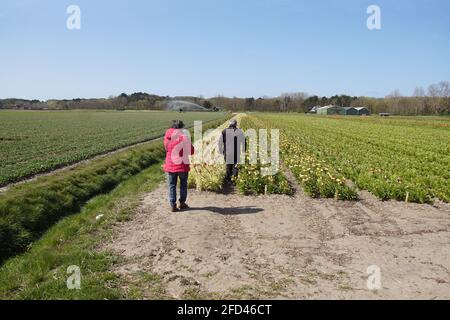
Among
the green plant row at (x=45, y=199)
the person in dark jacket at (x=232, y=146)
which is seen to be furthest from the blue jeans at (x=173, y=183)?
the person in dark jacket at (x=232, y=146)

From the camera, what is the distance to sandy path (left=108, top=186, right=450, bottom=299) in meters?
5.32

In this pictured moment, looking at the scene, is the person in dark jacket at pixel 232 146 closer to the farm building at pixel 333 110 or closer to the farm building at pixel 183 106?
the farm building at pixel 333 110

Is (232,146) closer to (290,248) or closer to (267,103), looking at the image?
(290,248)

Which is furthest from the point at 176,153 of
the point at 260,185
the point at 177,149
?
the point at 260,185

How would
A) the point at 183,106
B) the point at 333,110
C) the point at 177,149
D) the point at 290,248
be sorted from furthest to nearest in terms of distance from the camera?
the point at 183,106 → the point at 333,110 → the point at 177,149 → the point at 290,248

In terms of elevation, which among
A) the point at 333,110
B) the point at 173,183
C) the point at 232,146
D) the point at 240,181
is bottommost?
the point at 240,181

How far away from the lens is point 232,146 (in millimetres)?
12055

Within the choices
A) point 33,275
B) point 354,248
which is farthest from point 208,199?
point 33,275

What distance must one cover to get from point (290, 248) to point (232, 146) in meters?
5.71

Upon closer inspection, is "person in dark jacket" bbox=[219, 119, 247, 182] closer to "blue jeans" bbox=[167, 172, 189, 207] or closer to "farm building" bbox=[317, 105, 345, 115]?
"blue jeans" bbox=[167, 172, 189, 207]

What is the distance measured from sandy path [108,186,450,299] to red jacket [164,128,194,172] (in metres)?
1.07

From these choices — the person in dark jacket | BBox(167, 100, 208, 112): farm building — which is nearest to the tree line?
BBox(167, 100, 208, 112): farm building
